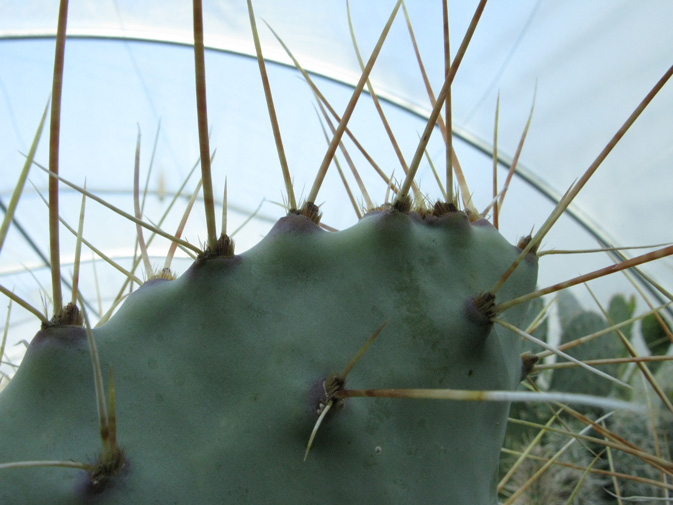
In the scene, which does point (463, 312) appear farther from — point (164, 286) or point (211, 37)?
point (211, 37)

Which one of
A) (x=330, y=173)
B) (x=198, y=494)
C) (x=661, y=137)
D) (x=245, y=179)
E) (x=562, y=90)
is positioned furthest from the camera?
(x=245, y=179)

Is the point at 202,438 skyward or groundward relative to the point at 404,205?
groundward

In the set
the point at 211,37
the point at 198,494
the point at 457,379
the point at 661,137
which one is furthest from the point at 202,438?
the point at 211,37

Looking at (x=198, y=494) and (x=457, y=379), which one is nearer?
(x=198, y=494)

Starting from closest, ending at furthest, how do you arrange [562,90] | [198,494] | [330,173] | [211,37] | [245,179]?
[198,494], [562,90], [211,37], [330,173], [245,179]

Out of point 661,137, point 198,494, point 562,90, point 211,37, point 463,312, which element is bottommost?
point 198,494
